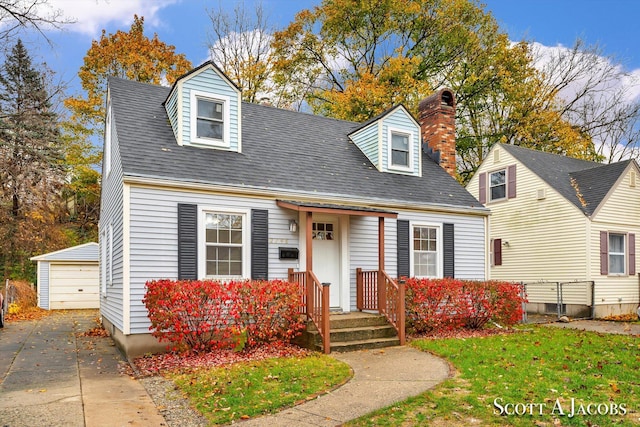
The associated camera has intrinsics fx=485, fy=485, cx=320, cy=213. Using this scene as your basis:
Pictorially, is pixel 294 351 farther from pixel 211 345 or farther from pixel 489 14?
pixel 489 14

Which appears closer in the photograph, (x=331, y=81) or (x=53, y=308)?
(x=53, y=308)

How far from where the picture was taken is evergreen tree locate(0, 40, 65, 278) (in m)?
21.5

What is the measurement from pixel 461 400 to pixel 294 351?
153 inches

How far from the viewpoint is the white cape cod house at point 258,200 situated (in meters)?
9.14

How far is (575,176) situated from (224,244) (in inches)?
577

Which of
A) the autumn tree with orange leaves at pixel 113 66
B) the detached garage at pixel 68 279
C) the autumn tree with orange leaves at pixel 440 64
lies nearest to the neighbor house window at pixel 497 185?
the autumn tree with orange leaves at pixel 440 64

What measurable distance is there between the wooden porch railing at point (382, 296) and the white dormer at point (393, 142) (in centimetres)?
339

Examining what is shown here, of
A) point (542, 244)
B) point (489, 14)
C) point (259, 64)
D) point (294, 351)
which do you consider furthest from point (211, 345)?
point (489, 14)

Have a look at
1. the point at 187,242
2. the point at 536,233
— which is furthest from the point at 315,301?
the point at 536,233

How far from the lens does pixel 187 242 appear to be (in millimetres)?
9273

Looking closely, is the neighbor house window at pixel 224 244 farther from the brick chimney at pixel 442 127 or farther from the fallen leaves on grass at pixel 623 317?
the fallen leaves on grass at pixel 623 317

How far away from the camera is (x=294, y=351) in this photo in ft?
28.6

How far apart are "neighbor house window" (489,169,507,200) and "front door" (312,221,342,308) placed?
1044cm

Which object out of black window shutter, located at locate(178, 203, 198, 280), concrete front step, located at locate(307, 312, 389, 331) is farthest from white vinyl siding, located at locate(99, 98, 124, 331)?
concrete front step, located at locate(307, 312, 389, 331)
